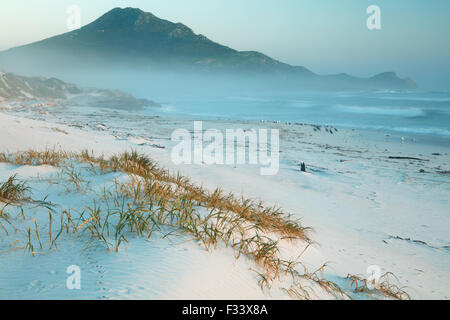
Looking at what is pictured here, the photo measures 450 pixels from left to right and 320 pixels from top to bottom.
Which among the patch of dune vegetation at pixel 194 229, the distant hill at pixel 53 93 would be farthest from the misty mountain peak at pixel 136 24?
the patch of dune vegetation at pixel 194 229

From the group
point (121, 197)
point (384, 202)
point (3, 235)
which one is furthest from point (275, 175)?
point (3, 235)

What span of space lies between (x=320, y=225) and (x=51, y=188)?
329cm

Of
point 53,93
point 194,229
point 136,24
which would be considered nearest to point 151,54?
point 136,24

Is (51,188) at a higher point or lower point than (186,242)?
higher

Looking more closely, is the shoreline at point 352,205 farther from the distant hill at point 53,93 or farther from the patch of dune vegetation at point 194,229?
the distant hill at point 53,93

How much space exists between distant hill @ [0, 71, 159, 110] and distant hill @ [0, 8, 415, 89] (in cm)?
8584

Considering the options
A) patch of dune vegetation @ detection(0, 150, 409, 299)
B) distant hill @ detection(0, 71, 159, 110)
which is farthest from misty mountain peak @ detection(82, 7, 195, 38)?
patch of dune vegetation @ detection(0, 150, 409, 299)

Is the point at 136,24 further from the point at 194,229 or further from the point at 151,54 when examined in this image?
the point at 194,229

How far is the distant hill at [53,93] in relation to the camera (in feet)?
81.1

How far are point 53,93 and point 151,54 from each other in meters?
135

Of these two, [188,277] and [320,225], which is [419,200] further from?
[188,277]

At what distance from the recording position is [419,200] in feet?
19.5

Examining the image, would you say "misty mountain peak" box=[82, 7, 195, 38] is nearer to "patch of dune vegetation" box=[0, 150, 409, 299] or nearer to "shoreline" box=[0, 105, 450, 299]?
"shoreline" box=[0, 105, 450, 299]

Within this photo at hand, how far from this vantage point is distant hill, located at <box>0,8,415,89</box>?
122 m
